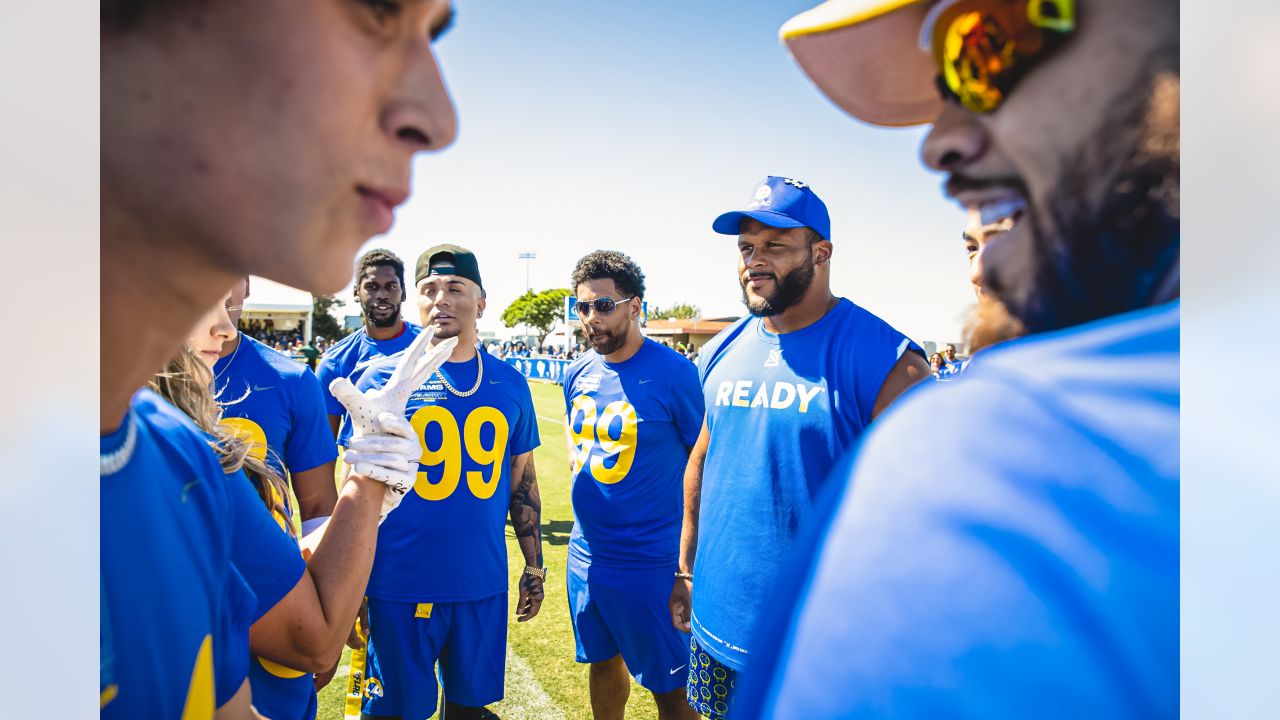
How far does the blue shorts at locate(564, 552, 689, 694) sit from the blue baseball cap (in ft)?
5.91

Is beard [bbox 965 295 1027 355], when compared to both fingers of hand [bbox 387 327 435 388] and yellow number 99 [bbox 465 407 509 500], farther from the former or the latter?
yellow number 99 [bbox 465 407 509 500]

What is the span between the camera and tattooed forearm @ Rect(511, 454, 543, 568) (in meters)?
3.24

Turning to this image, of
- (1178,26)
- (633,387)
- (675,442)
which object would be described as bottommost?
(675,442)

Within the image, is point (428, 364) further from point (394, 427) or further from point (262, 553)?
point (262, 553)

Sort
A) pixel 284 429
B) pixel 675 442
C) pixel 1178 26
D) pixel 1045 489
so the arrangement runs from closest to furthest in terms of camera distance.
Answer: pixel 1045 489, pixel 1178 26, pixel 284 429, pixel 675 442

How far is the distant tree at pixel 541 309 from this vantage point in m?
42.3

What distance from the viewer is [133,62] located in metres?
0.57

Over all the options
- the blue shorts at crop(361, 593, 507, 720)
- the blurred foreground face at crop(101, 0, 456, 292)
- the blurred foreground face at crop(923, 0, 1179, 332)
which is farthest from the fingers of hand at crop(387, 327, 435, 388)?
the blue shorts at crop(361, 593, 507, 720)

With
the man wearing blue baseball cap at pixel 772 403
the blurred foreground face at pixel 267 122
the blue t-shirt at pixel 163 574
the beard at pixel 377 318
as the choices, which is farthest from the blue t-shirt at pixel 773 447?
the beard at pixel 377 318

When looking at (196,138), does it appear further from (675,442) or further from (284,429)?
(675,442)

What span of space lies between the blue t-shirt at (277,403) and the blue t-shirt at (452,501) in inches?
10.5

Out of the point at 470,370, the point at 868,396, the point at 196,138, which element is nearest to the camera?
the point at 196,138
